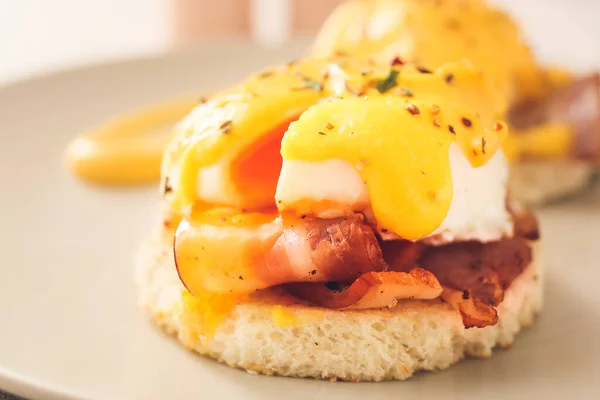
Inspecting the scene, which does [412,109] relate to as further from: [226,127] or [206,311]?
[206,311]

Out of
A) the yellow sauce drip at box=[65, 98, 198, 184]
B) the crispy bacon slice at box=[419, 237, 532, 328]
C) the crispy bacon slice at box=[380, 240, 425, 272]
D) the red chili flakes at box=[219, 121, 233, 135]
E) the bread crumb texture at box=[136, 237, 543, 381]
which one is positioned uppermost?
the red chili flakes at box=[219, 121, 233, 135]

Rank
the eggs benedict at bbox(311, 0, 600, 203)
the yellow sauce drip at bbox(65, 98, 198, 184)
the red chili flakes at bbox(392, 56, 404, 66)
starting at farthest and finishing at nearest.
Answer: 1. the yellow sauce drip at bbox(65, 98, 198, 184)
2. the eggs benedict at bbox(311, 0, 600, 203)
3. the red chili flakes at bbox(392, 56, 404, 66)

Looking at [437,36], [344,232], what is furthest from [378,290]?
[437,36]

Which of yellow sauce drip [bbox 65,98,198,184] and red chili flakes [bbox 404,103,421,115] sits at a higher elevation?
red chili flakes [bbox 404,103,421,115]

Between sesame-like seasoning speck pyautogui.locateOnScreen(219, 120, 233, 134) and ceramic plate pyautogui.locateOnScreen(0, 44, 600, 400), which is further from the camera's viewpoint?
sesame-like seasoning speck pyautogui.locateOnScreen(219, 120, 233, 134)

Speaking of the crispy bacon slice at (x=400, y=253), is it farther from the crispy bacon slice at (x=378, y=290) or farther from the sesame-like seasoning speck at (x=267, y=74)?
the sesame-like seasoning speck at (x=267, y=74)

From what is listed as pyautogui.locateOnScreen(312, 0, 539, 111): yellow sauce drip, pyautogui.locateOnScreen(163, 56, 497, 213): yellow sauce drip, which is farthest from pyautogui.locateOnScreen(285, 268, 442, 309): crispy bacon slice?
pyautogui.locateOnScreen(312, 0, 539, 111): yellow sauce drip

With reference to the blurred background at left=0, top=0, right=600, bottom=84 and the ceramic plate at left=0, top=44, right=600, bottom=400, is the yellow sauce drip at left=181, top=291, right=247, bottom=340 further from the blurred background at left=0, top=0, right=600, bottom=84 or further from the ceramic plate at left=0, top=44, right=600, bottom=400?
the blurred background at left=0, top=0, right=600, bottom=84

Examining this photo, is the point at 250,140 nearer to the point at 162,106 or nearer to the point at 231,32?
the point at 162,106
